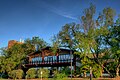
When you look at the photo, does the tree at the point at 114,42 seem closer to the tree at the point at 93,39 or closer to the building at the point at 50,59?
the tree at the point at 93,39

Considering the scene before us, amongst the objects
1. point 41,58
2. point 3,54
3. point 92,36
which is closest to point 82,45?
point 92,36

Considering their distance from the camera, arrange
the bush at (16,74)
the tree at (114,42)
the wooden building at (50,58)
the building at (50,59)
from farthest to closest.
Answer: the bush at (16,74) → the wooden building at (50,58) → the building at (50,59) → the tree at (114,42)

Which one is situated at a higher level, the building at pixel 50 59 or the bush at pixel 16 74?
the building at pixel 50 59

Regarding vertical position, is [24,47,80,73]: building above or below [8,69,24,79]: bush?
above

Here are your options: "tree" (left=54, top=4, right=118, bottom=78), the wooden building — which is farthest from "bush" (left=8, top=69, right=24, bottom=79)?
"tree" (left=54, top=4, right=118, bottom=78)

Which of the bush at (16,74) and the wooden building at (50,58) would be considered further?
the bush at (16,74)

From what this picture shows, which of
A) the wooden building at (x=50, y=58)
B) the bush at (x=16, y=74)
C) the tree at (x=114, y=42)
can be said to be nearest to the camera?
the tree at (x=114, y=42)

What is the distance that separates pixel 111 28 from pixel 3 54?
39035 mm

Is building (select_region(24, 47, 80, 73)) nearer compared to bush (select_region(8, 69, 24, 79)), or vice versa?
building (select_region(24, 47, 80, 73))

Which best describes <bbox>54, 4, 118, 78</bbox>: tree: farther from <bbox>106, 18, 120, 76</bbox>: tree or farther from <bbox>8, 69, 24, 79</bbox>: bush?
<bbox>8, 69, 24, 79</bbox>: bush

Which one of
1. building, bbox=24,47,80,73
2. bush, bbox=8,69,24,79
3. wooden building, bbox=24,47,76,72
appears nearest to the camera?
building, bbox=24,47,80,73

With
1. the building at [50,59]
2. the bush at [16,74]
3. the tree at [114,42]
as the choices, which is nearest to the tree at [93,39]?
the tree at [114,42]

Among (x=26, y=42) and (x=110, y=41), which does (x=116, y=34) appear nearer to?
(x=110, y=41)

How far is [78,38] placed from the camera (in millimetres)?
48562
